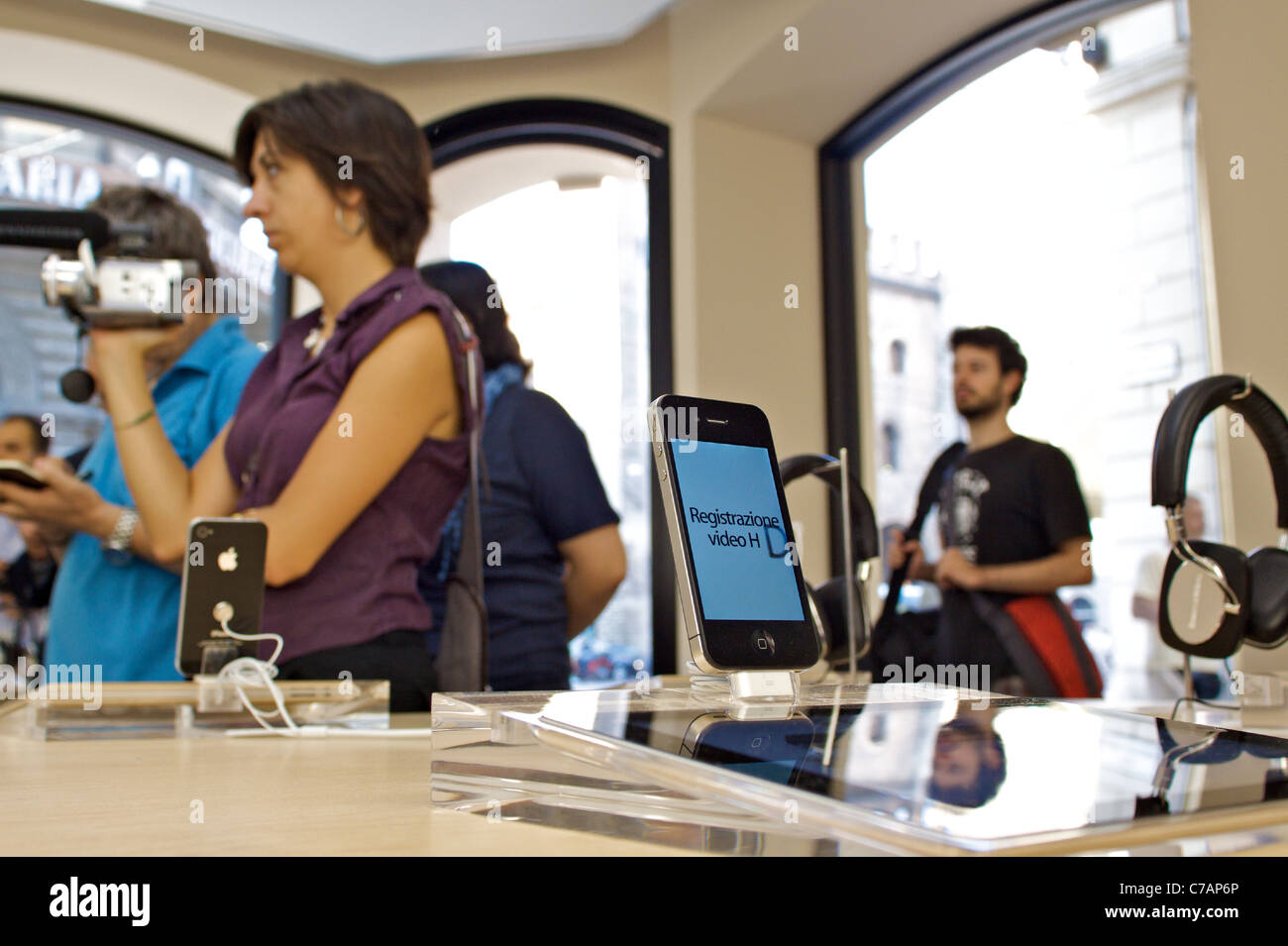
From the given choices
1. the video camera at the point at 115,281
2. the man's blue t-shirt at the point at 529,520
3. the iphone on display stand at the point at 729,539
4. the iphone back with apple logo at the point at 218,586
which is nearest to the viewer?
the iphone on display stand at the point at 729,539

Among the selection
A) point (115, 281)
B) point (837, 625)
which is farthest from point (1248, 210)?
point (115, 281)

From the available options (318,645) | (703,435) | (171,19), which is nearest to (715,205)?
(171,19)

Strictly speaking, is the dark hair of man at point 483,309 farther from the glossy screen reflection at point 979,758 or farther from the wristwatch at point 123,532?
the glossy screen reflection at point 979,758

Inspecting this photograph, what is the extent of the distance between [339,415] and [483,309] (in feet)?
2.82

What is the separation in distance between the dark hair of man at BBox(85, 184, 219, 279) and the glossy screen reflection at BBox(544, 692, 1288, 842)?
51.3 inches

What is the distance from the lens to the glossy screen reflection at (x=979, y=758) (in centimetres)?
35

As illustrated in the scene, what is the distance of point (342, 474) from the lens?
103 centimetres

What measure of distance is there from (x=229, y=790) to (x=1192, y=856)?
45cm

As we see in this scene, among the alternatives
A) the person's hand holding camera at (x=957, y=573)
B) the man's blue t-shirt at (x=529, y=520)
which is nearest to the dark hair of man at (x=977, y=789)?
the man's blue t-shirt at (x=529, y=520)

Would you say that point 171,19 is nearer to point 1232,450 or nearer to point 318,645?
point 318,645

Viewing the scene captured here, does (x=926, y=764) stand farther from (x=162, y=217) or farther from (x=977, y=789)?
(x=162, y=217)

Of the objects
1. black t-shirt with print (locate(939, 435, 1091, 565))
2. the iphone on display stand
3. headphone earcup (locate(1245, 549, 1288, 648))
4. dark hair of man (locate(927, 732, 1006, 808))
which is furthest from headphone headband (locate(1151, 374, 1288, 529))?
black t-shirt with print (locate(939, 435, 1091, 565))

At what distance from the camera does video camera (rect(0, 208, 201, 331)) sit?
116cm

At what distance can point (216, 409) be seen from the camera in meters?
1.60
